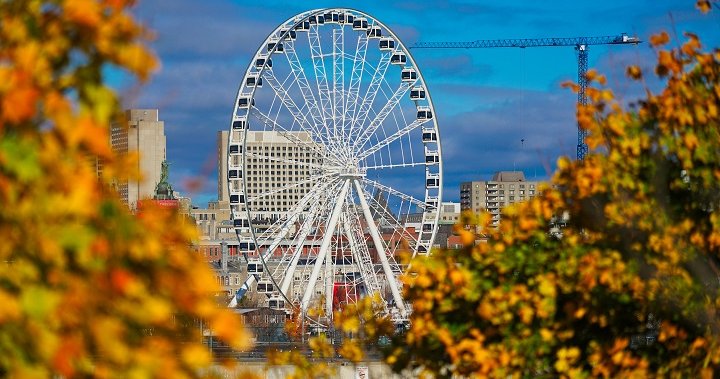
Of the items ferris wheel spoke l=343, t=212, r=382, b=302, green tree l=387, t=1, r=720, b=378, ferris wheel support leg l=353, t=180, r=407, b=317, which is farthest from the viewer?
ferris wheel spoke l=343, t=212, r=382, b=302

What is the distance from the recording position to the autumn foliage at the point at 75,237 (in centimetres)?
357

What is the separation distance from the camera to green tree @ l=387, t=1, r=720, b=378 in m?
9.39

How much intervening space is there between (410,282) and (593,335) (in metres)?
2.38

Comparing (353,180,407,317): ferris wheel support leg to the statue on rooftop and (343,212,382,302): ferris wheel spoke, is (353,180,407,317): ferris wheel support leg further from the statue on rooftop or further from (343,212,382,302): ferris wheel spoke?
the statue on rooftop

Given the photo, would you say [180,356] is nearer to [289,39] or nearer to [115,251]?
[115,251]

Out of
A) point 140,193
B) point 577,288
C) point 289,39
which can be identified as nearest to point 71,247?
point 140,193

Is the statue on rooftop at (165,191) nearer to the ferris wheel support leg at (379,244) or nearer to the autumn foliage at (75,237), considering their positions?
the autumn foliage at (75,237)

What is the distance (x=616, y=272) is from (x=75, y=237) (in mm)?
6466

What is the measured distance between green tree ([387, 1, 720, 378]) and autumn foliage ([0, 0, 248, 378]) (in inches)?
235

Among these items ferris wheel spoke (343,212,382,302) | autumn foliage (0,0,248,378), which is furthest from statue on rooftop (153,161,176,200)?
ferris wheel spoke (343,212,382,302)

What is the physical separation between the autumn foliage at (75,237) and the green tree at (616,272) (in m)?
5.97

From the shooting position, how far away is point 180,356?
383cm

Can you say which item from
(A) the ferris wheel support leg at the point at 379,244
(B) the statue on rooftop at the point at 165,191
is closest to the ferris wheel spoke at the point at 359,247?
(A) the ferris wheel support leg at the point at 379,244

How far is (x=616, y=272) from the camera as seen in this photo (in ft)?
30.7
